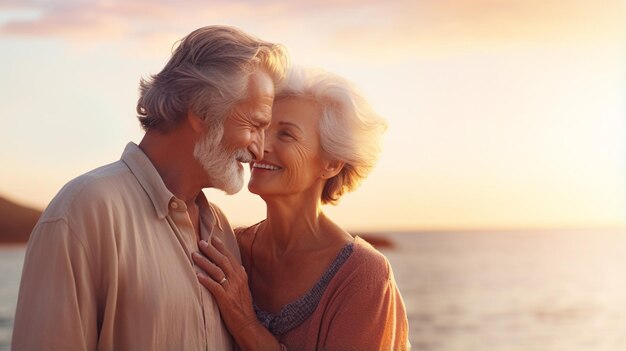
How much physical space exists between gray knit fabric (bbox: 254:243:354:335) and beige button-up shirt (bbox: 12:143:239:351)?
363 mm

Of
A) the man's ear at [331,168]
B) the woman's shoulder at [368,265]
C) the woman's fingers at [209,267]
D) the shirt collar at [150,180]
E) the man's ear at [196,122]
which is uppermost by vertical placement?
the man's ear at [196,122]

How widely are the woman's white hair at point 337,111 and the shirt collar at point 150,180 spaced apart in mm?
763

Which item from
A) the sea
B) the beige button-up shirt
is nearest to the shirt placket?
the beige button-up shirt

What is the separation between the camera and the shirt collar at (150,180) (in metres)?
3.11

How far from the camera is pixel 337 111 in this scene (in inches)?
148

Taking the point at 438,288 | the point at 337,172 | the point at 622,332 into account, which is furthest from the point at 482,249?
the point at 337,172

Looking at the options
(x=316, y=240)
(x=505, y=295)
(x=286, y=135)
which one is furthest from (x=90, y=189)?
(x=505, y=295)

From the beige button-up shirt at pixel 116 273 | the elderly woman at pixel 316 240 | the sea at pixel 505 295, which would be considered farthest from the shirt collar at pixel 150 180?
the sea at pixel 505 295

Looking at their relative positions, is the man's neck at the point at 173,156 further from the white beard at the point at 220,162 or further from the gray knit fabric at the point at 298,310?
the gray knit fabric at the point at 298,310

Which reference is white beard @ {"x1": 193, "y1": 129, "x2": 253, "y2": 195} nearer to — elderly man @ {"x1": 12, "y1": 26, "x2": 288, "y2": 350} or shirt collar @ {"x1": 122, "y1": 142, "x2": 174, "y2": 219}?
elderly man @ {"x1": 12, "y1": 26, "x2": 288, "y2": 350}

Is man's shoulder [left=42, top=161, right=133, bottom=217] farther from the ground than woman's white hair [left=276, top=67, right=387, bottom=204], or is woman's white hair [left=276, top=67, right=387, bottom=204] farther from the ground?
woman's white hair [left=276, top=67, right=387, bottom=204]

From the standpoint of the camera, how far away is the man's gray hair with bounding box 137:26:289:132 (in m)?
3.11

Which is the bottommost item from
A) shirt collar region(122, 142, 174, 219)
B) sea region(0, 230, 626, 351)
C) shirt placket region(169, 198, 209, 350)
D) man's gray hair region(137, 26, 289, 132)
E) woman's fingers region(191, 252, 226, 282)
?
sea region(0, 230, 626, 351)

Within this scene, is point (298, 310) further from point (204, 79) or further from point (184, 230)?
point (204, 79)
